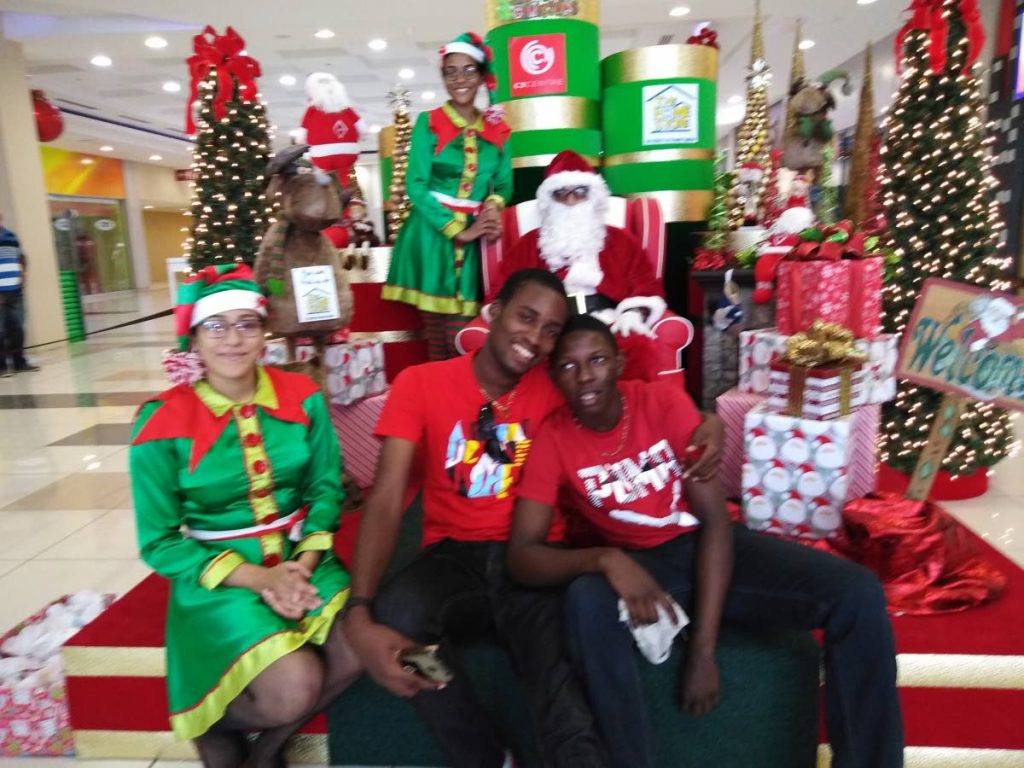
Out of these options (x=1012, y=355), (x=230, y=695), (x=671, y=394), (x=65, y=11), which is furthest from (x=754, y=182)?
(x=65, y=11)

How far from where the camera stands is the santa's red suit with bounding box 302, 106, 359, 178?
16.4 ft

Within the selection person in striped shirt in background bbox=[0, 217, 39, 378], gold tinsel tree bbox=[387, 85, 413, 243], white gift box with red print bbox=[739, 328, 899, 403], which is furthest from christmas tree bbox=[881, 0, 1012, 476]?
person in striped shirt in background bbox=[0, 217, 39, 378]

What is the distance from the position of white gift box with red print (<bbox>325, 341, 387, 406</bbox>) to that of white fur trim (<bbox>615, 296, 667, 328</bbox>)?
119cm

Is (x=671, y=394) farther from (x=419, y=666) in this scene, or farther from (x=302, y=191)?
Result: (x=302, y=191)

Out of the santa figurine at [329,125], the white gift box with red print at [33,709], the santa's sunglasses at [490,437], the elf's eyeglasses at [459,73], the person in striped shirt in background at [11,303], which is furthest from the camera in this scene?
the person in striped shirt in background at [11,303]

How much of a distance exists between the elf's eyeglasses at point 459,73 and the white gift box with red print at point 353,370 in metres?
1.29

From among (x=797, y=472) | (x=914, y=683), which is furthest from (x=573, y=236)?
(x=914, y=683)

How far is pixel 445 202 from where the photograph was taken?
367 cm

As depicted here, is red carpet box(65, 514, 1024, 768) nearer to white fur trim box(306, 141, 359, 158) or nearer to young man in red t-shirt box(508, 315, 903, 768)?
young man in red t-shirt box(508, 315, 903, 768)

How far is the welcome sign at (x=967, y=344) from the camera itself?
222 centimetres

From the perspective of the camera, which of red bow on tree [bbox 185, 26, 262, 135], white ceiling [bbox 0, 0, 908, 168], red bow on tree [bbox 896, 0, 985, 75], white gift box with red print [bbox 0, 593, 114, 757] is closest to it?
white gift box with red print [bbox 0, 593, 114, 757]

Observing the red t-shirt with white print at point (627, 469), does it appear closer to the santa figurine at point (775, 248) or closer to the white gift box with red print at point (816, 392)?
the white gift box with red print at point (816, 392)

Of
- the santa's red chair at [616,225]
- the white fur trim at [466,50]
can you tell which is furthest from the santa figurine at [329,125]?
the white fur trim at [466,50]

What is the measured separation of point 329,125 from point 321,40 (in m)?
5.88
